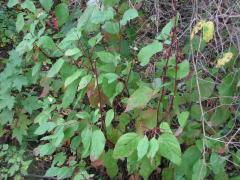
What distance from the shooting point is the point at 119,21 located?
2.37 metres

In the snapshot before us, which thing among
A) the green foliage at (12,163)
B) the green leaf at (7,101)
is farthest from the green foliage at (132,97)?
the green leaf at (7,101)

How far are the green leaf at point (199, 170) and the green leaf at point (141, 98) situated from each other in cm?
35

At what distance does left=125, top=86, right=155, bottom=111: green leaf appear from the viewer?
2002mm

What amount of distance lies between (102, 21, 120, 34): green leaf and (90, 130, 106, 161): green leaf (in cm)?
54

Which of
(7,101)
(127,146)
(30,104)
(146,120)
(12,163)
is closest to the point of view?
(127,146)

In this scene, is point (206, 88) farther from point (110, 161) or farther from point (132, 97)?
point (110, 161)

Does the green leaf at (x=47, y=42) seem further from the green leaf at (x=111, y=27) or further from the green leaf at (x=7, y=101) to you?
the green leaf at (x=7, y=101)

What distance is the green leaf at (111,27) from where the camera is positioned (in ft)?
7.57

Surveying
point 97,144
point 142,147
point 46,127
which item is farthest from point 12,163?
point 142,147

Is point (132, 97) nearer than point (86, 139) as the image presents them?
Yes

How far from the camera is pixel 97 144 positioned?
2.08m

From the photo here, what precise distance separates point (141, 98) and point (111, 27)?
0.48m

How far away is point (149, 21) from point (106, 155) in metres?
0.80

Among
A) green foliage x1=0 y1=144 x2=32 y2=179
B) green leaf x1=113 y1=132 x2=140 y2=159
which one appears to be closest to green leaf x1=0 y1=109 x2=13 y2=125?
green foliage x1=0 y1=144 x2=32 y2=179
